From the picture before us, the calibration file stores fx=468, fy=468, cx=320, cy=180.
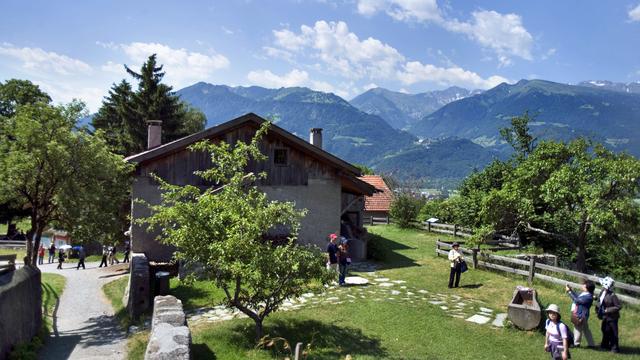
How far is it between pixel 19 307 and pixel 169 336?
5.48 meters

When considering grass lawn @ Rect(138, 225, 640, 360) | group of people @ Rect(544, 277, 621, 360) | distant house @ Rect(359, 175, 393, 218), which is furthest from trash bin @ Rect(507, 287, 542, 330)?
distant house @ Rect(359, 175, 393, 218)

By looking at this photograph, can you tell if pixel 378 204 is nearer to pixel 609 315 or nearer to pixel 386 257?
pixel 386 257

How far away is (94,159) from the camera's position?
14852 millimetres

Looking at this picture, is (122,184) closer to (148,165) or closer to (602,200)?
(148,165)

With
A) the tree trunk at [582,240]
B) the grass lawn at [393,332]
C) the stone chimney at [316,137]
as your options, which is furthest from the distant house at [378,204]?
the grass lawn at [393,332]

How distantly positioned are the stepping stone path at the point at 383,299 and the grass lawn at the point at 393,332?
0.30m

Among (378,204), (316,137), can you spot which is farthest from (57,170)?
(378,204)

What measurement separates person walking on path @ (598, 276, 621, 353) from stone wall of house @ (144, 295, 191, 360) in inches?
352

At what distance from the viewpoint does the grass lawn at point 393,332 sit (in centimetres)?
1006

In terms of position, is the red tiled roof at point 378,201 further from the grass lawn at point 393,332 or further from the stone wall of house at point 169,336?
the stone wall of house at point 169,336

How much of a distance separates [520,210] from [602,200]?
3210mm

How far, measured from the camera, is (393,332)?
37.2 feet

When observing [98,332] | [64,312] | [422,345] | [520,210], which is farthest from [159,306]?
[520,210]

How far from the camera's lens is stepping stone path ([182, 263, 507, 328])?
42.0 ft
